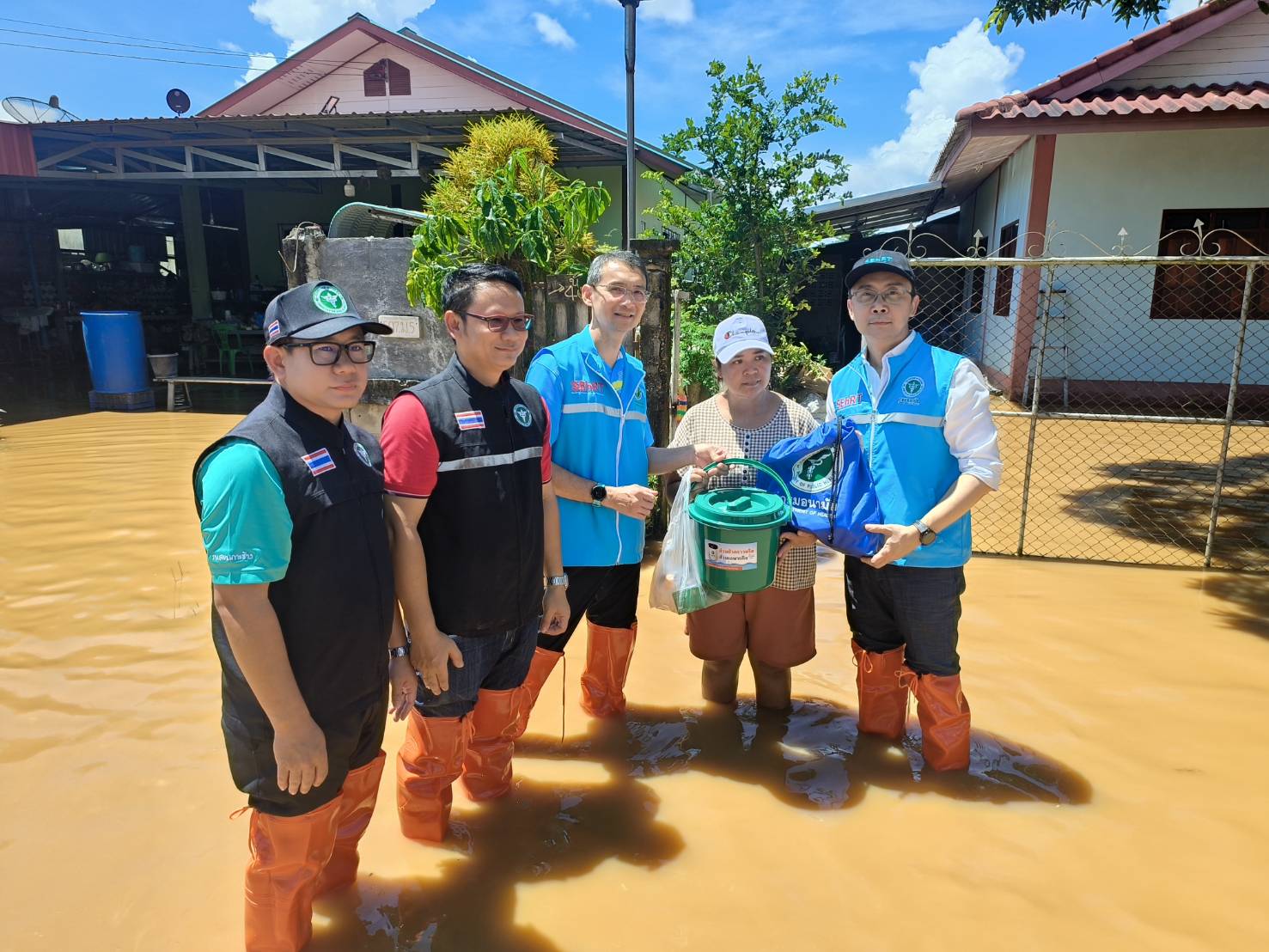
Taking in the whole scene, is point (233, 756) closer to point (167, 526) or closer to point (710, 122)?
point (167, 526)

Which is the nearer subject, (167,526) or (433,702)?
(433,702)

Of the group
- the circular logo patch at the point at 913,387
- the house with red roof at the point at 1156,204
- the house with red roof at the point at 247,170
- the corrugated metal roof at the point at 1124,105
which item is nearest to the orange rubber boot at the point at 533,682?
the circular logo patch at the point at 913,387

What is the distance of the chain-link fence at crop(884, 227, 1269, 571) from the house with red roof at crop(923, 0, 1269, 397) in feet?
0.08

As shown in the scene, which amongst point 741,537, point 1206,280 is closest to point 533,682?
point 741,537

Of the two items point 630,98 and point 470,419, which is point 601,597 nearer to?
point 470,419

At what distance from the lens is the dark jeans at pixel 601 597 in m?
3.05

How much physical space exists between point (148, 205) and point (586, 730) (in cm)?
2084

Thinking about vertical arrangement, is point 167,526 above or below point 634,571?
below

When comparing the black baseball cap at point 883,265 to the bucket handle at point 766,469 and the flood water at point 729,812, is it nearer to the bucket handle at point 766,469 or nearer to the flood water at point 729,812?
the bucket handle at point 766,469

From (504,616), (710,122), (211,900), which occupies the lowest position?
(211,900)

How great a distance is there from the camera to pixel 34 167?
12.6 m

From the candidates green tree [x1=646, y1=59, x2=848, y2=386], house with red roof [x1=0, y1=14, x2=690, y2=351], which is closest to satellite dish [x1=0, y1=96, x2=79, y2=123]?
house with red roof [x1=0, y1=14, x2=690, y2=351]

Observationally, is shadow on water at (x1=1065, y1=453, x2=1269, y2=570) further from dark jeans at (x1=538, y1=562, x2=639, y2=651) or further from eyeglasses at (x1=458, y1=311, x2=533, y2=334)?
eyeglasses at (x1=458, y1=311, x2=533, y2=334)

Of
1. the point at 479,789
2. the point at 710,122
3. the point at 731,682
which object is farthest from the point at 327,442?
the point at 710,122
